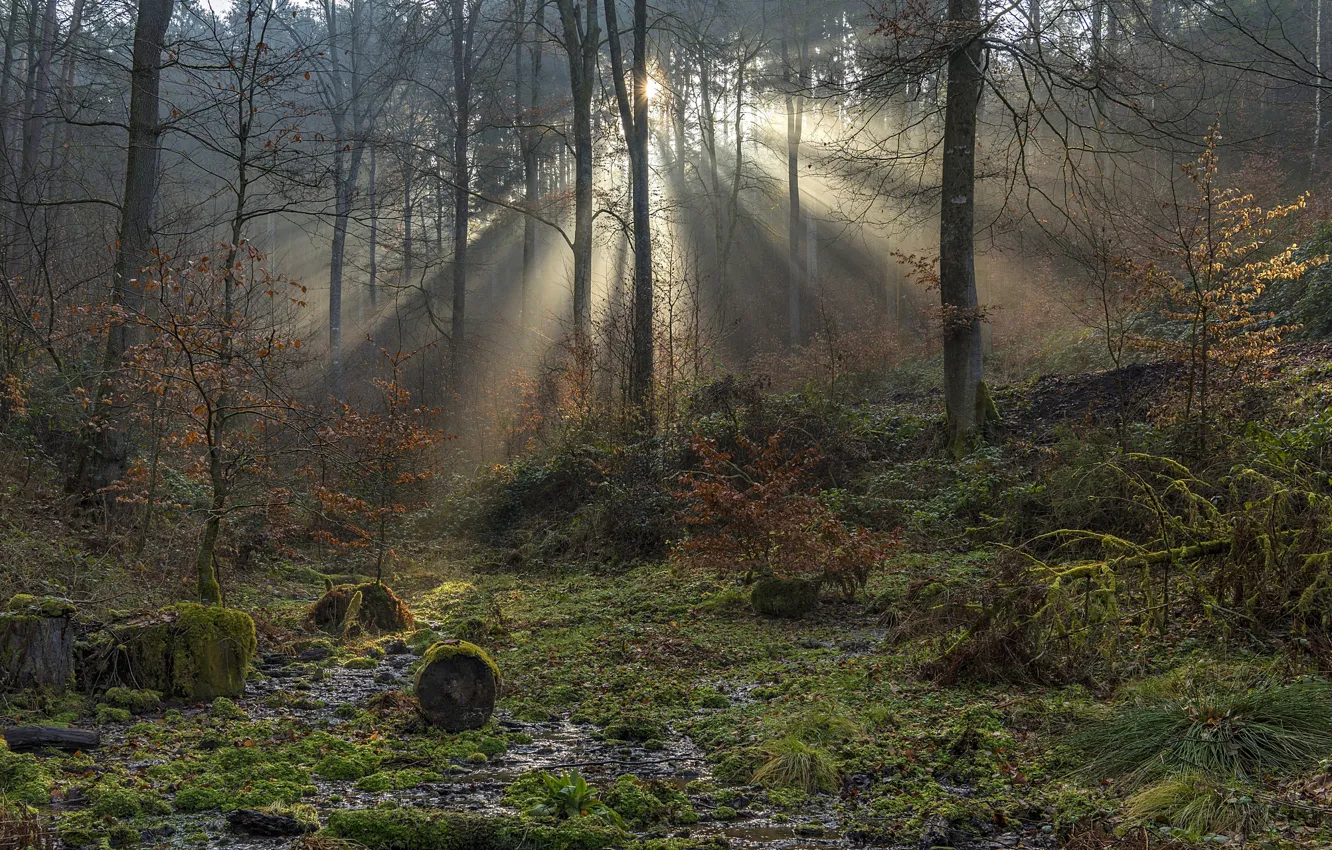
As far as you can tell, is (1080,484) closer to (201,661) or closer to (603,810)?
(603,810)

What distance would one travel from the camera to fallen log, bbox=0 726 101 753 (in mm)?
5098

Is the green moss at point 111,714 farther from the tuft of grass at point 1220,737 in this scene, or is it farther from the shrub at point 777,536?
the tuft of grass at point 1220,737

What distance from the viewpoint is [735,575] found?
10594 millimetres

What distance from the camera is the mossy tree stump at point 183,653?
20.8ft

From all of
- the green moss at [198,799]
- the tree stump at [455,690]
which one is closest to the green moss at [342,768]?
the green moss at [198,799]

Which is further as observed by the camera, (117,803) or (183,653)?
(183,653)

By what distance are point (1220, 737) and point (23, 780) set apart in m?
5.57

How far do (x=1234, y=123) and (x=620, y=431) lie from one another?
19860 millimetres

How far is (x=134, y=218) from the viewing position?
1062 cm

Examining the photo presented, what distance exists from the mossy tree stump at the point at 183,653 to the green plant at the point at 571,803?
3.28m

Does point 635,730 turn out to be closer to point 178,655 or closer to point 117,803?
point 117,803

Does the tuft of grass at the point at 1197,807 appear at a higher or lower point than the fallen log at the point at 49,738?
higher

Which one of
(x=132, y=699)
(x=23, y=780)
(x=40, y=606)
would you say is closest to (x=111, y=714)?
(x=132, y=699)

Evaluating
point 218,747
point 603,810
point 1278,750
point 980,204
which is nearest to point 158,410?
point 218,747
